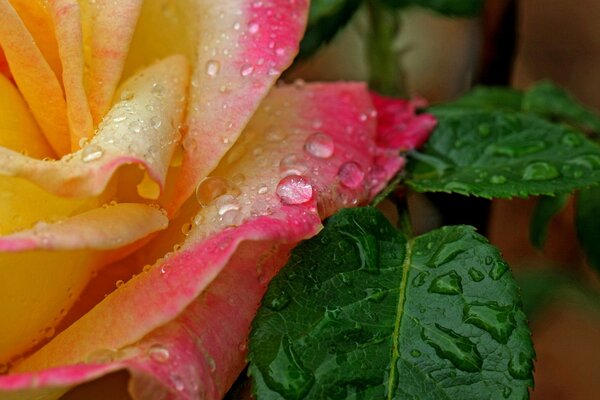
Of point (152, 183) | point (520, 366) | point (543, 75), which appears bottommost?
point (543, 75)

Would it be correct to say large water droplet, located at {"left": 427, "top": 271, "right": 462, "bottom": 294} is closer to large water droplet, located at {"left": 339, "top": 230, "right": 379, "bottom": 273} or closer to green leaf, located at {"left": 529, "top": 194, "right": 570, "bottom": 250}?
large water droplet, located at {"left": 339, "top": 230, "right": 379, "bottom": 273}

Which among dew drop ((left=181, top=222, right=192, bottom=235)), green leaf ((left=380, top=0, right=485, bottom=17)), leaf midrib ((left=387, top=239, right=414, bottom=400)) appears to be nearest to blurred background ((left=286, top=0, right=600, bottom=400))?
green leaf ((left=380, top=0, right=485, bottom=17))

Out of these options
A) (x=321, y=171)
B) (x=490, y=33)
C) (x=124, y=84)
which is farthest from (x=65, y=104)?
(x=490, y=33)

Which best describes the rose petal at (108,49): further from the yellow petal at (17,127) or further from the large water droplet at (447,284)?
the large water droplet at (447,284)

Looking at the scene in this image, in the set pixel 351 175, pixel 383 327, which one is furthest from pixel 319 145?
pixel 383 327

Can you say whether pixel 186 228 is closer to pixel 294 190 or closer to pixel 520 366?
pixel 294 190

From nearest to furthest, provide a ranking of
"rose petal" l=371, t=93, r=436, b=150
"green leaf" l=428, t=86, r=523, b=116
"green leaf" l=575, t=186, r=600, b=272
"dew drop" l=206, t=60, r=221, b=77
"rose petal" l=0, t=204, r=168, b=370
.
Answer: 1. "rose petal" l=0, t=204, r=168, b=370
2. "dew drop" l=206, t=60, r=221, b=77
3. "rose petal" l=371, t=93, r=436, b=150
4. "green leaf" l=575, t=186, r=600, b=272
5. "green leaf" l=428, t=86, r=523, b=116

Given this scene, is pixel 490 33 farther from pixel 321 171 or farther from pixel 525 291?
pixel 525 291
